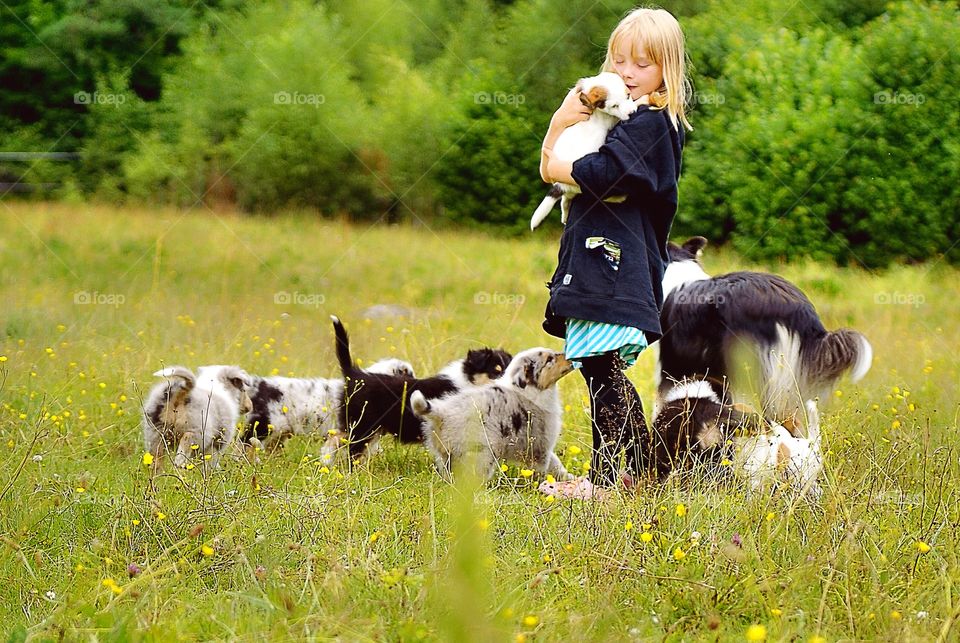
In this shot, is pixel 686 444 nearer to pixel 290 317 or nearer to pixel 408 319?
pixel 408 319

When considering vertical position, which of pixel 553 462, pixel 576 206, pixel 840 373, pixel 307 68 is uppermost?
pixel 307 68

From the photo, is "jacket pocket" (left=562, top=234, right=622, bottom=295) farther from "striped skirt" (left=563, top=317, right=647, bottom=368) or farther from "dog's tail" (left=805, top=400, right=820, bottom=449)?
"dog's tail" (left=805, top=400, right=820, bottom=449)

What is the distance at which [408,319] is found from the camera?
9.52m

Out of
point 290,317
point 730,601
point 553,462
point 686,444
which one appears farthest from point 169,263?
Result: point 730,601

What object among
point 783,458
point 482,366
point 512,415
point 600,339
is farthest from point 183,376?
point 783,458

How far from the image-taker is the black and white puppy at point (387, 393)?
218 inches

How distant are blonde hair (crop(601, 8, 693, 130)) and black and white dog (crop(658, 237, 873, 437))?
109 cm

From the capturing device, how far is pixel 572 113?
4.70 meters

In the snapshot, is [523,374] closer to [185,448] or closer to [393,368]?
[393,368]

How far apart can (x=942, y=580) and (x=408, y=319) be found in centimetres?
657

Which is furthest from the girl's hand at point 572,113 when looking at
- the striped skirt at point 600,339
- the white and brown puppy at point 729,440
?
the white and brown puppy at point 729,440

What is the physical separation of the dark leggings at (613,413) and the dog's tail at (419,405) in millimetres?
892

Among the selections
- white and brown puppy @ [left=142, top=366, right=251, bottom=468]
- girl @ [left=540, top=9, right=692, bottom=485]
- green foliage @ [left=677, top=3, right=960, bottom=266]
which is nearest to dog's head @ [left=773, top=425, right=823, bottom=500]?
girl @ [left=540, top=9, right=692, bottom=485]

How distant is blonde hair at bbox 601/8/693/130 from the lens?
4.54 m
